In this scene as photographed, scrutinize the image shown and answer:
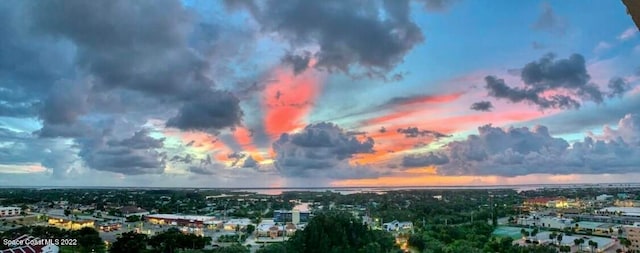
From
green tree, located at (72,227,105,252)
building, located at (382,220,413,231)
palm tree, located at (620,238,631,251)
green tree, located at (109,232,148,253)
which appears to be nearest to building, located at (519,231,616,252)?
palm tree, located at (620,238,631,251)

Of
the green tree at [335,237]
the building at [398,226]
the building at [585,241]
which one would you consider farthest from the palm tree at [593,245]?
the green tree at [335,237]

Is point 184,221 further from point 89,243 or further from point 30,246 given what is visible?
point 30,246

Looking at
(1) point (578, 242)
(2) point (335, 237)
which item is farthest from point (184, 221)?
(1) point (578, 242)

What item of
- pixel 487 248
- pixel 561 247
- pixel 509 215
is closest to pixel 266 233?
pixel 487 248

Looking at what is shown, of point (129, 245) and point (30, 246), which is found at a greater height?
point (30, 246)

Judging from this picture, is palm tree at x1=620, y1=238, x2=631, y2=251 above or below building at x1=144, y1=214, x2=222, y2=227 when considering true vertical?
below

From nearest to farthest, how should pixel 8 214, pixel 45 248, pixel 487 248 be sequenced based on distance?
1. pixel 45 248
2. pixel 487 248
3. pixel 8 214

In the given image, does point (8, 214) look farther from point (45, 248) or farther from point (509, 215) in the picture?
point (509, 215)

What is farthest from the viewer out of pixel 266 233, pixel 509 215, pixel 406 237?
pixel 509 215

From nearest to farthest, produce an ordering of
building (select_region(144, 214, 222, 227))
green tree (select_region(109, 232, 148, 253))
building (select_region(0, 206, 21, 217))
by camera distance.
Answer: green tree (select_region(109, 232, 148, 253))
building (select_region(144, 214, 222, 227))
building (select_region(0, 206, 21, 217))

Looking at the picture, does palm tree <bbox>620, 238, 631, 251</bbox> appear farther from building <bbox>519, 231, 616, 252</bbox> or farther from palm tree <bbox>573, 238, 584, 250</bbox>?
palm tree <bbox>573, 238, 584, 250</bbox>

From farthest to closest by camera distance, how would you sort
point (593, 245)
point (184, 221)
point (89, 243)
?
point (184, 221) < point (593, 245) < point (89, 243)
